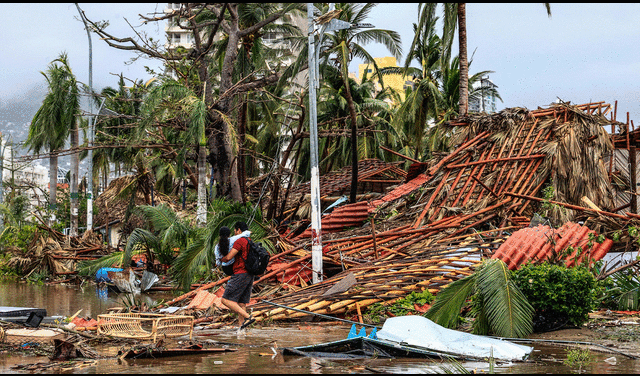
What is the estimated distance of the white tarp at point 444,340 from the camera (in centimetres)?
701

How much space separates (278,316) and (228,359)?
3441 millimetres

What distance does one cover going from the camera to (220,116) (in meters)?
19.1

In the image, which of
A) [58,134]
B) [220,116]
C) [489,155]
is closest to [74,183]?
[58,134]

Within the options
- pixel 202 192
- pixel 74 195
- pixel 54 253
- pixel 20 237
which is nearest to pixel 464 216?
pixel 202 192

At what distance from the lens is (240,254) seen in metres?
9.43

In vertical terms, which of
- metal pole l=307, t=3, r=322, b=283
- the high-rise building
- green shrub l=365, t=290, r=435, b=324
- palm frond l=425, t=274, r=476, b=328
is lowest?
green shrub l=365, t=290, r=435, b=324

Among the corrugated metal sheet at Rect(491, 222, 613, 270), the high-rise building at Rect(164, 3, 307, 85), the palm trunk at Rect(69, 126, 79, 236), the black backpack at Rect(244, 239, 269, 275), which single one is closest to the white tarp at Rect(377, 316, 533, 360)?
the black backpack at Rect(244, 239, 269, 275)

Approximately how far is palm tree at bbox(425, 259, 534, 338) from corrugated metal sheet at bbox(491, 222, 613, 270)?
212cm

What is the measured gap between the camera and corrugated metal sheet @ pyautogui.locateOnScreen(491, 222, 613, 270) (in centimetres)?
1095

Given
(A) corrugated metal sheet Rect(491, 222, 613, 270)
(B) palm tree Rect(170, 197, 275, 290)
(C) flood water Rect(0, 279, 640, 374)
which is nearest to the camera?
(C) flood water Rect(0, 279, 640, 374)

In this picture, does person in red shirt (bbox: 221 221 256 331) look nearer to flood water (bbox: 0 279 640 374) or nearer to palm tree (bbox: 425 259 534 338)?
flood water (bbox: 0 279 640 374)

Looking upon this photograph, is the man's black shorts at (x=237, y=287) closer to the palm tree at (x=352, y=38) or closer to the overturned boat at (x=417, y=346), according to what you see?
the overturned boat at (x=417, y=346)

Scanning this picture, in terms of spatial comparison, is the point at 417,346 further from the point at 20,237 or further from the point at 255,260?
the point at 20,237

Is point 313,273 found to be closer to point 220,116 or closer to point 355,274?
point 355,274
